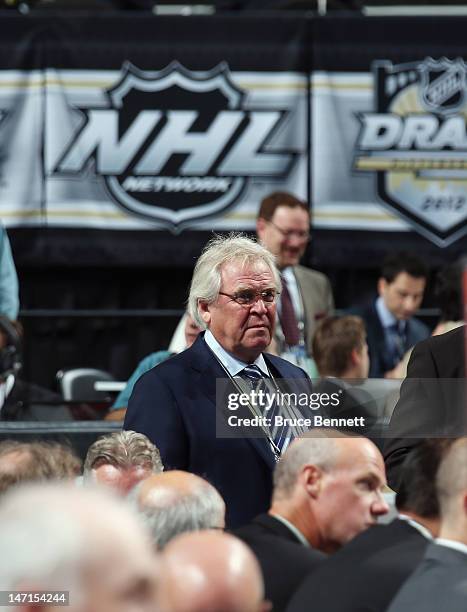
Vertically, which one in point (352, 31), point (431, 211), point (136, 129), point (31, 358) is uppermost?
point (352, 31)

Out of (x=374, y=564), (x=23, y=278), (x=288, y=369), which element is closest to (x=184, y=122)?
(x=23, y=278)

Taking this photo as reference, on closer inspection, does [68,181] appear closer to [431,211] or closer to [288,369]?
[431,211]

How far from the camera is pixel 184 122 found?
8.59 meters

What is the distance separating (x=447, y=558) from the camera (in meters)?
2.75

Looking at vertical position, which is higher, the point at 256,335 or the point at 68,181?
the point at 68,181

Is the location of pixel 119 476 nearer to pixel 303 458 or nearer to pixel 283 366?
pixel 283 366

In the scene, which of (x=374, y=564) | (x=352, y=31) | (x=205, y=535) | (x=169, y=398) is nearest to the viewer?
(x=205, y=535)

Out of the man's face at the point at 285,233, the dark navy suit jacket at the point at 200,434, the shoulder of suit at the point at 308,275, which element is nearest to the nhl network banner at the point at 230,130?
the shoulder of suit at the point at 308,275

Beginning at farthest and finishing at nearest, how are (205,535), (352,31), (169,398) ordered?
(352,31)
(169,398)
(205,535)

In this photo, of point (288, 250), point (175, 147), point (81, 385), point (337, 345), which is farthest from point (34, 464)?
point (175, 147)

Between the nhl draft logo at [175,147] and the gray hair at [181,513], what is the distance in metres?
5.76

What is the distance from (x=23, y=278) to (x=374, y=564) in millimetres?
6376

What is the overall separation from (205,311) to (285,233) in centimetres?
279

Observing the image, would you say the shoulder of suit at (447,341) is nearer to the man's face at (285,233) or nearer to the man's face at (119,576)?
the man's face at (119,576)
